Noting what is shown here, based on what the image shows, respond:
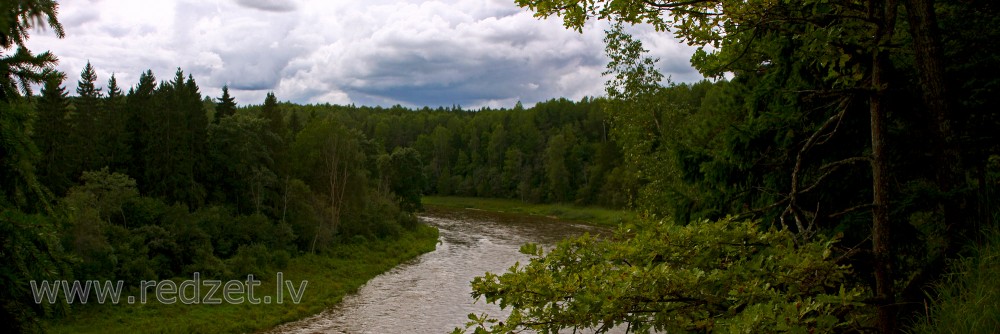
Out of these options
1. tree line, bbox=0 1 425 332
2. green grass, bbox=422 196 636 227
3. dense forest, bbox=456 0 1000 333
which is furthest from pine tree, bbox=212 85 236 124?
dense forest, bbox=456 0 1000 333

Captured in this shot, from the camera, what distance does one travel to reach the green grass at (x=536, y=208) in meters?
60.6

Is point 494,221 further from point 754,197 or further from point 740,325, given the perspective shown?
point 740,325

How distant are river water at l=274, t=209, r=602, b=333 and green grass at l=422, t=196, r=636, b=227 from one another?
31.7 ft

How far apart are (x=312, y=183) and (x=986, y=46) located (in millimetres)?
40175

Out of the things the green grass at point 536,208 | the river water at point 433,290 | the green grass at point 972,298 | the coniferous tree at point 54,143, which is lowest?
the river water at point 433,290

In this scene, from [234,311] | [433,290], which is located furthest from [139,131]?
[433,290]

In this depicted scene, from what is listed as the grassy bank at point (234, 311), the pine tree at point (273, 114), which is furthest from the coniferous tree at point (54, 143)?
the pine tree at point (273, 114)

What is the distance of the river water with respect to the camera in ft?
72.0

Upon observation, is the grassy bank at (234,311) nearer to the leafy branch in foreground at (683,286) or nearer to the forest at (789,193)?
the forest at (789,193)

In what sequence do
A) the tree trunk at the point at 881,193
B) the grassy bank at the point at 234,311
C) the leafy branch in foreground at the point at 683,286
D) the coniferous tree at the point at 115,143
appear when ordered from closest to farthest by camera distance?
the leafy branch in foreground at the point at 683,286, the tree trunk at the point at 881,193, the grassy bank at the point at 234,311, the coniferous tree at the point at 115,143

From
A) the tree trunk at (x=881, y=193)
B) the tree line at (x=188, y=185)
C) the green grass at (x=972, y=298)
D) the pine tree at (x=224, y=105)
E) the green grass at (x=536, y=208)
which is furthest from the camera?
the green grass at (x=536, y=208)

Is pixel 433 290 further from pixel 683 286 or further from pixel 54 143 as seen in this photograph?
pixel 683 286

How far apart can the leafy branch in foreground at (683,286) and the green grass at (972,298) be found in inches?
19.8

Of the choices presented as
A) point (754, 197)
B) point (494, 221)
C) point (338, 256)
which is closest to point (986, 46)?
point (754, 197)
